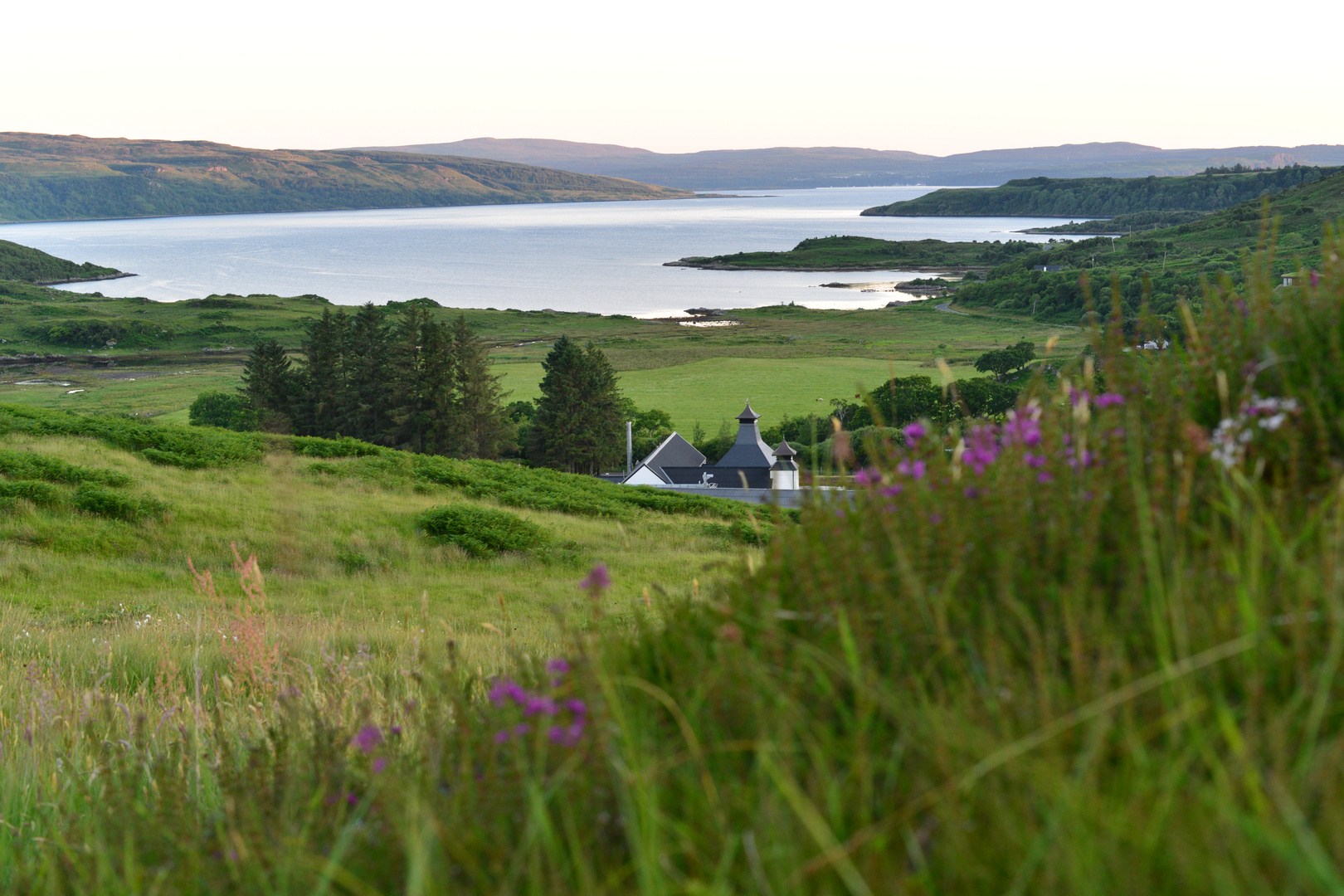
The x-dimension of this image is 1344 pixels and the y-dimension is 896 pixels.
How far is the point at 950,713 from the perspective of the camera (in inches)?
59.8

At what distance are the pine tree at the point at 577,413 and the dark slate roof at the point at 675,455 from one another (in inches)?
Answer: 154

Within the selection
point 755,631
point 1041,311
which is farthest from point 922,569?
point 1041,311

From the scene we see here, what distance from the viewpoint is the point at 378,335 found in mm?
59375

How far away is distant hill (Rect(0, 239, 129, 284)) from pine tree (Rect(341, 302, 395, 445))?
159m

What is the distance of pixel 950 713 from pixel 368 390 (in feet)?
195

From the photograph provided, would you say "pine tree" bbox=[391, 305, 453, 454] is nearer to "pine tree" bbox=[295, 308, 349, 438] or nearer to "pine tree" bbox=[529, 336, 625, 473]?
"pine tree" bbox=[295, 308, 349, 438]

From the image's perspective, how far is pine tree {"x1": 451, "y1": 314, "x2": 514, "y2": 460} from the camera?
56.8 meters

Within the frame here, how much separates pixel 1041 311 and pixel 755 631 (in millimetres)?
136556

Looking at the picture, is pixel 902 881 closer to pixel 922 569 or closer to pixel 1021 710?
pixel 1021 710

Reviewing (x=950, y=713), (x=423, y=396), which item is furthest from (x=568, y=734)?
(x=423, y=396)

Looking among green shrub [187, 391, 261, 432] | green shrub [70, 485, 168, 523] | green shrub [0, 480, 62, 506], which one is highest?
green shrub [0, 480, 62, 506]

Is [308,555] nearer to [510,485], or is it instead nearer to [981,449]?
[510,485]

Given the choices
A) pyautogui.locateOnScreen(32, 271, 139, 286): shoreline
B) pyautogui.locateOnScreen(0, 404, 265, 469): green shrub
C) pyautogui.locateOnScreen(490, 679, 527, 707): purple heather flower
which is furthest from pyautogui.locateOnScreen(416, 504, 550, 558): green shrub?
pyautogui.locateOnScreen(32, 271, 139, 286): shoreline

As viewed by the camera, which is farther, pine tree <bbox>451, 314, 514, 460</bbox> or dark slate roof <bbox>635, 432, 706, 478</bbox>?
pine tree <bbox>451, 314, 514, 460</bbox>
